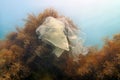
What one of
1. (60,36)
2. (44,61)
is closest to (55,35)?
(60,36)

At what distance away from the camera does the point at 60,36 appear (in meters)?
4.18

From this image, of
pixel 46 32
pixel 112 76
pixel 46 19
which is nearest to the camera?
pixel 112 76

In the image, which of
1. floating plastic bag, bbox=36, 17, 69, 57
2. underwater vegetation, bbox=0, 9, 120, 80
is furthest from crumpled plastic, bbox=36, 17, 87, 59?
underwater vegetation, bbox=0, 9, 120, 80

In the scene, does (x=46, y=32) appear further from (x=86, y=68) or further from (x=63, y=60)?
(x=86, y=68)

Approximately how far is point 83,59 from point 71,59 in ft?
0.67

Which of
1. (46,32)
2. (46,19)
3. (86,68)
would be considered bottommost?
(86,68)

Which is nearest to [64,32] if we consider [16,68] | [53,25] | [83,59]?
[53,25]

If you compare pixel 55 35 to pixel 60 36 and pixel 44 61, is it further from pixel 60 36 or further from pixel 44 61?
pixel 44 61

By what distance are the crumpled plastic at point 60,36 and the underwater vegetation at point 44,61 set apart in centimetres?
14

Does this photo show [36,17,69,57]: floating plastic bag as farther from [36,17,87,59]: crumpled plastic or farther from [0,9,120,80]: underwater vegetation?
[0,9,120,80]: underwater vegetation

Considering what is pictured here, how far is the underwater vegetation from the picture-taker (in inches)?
161

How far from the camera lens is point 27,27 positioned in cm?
473

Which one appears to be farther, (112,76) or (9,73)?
(9,73)

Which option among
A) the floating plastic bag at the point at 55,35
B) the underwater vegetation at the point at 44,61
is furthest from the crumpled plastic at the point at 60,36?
the underwater vegetation at the point at 44,61
